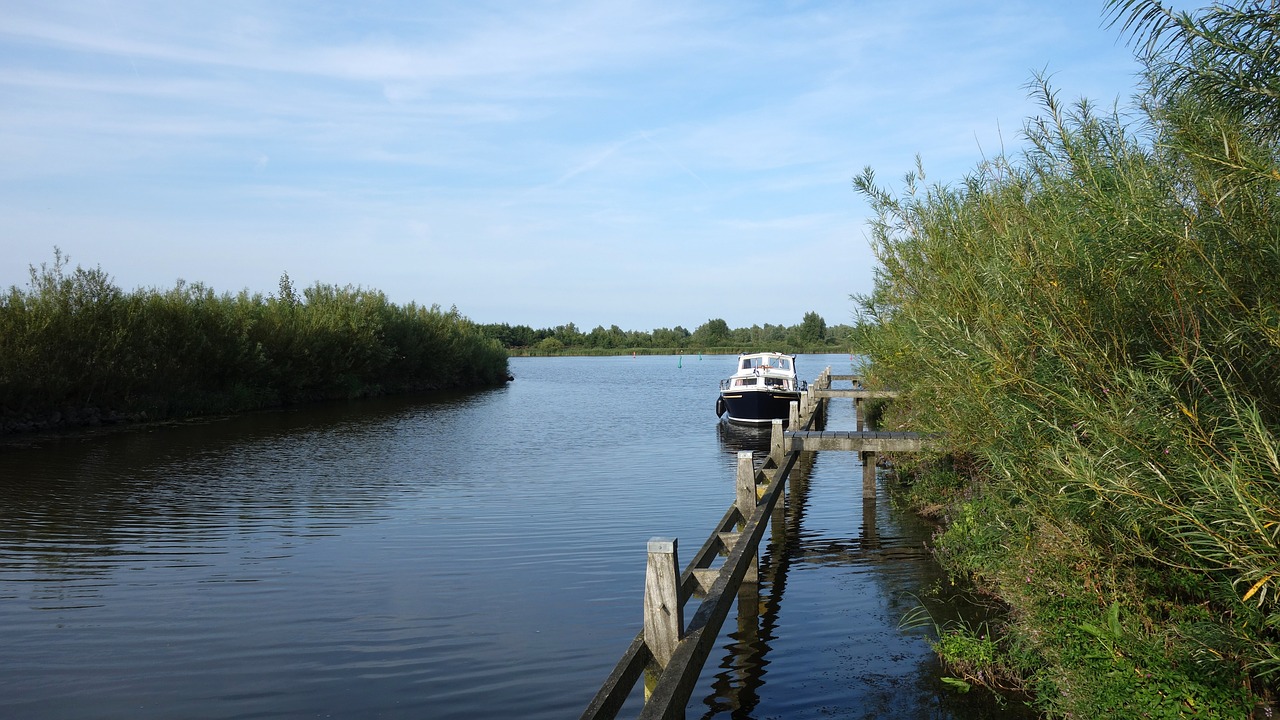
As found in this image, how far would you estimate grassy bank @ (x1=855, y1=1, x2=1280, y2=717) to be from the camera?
3.92 metres

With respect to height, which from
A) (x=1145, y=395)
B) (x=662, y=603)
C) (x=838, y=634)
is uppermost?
(x=1145, y=395)

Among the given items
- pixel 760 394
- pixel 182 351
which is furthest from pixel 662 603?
pixel 182 351

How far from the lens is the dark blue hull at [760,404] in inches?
1185

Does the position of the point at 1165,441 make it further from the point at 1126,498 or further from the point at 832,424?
the point at 832,424

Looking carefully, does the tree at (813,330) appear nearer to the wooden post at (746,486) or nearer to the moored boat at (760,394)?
the moored boat at (760,394)

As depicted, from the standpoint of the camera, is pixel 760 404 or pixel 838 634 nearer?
pixel 838 634

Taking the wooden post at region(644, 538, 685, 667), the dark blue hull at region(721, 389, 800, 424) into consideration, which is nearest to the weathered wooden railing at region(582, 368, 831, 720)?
the wooden post at region(644, 538, 685, 667)

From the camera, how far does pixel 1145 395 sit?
173 inches

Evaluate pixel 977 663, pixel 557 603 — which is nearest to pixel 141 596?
pixel 557 603

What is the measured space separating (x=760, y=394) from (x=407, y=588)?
20671 mm

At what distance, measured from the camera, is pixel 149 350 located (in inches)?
1282

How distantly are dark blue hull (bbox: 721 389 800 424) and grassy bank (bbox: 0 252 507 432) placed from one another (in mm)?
21599

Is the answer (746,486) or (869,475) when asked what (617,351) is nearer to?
(869,475)

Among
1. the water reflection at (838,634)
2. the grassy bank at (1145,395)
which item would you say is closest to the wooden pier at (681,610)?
the water reflection at (838,634)
